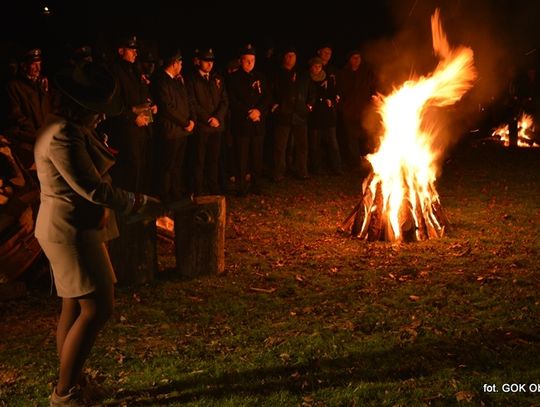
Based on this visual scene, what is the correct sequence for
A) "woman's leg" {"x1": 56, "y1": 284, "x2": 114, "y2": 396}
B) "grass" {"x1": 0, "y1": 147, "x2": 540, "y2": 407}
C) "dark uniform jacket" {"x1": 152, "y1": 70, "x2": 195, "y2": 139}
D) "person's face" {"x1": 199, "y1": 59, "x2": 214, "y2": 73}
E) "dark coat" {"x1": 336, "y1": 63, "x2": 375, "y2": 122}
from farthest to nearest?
"dark coat" {"x1": 336, "y1": 63, "x2": 375, "y2": 122}
"person's face" {"x1": 199, "y1": 59, "x2": 214, "y2": 73}
"dark uniform jacket" {"x1": 152, "y1": 70, "x2": 195, "y2": 139}
"grass" {"x1": 0, "y1": 147, "x2": 540, "y2": 407}
"woman's leg" {"x1": 56, "y1": 284, "x2": 114, "y2": 396}

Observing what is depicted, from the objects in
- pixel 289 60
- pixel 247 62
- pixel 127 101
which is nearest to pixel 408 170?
pixel 127 101

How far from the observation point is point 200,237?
26.6 ft

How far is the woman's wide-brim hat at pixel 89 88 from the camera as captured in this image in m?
4.35

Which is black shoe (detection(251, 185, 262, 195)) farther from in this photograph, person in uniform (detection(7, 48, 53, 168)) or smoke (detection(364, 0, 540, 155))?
smoke (detection(364, 0, 540, 155))

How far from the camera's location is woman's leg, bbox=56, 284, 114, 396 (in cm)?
463

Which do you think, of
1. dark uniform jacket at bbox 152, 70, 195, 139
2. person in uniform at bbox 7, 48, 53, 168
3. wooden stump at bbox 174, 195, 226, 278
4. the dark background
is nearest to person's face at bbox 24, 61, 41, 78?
person in uniform at bbox 7, 48, 53, 168

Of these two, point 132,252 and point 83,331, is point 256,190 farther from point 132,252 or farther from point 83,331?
point 83,331

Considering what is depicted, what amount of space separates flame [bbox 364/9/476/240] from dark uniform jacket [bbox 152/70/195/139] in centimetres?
334

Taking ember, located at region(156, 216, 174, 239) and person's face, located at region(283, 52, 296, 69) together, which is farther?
person's face, located at region(283, 52, 296, 69)

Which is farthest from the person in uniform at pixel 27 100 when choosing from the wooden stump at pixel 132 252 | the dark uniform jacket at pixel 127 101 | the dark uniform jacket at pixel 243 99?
the dark uniform jacket at pixel 243 99

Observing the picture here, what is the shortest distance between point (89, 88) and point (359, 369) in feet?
9.62

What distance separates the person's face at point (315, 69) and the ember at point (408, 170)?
12.8 feet

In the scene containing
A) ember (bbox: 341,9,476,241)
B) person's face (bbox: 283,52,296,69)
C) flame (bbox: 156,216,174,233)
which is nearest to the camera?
ember (bbox: 341,9,476,241)

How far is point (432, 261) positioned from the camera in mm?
8453
